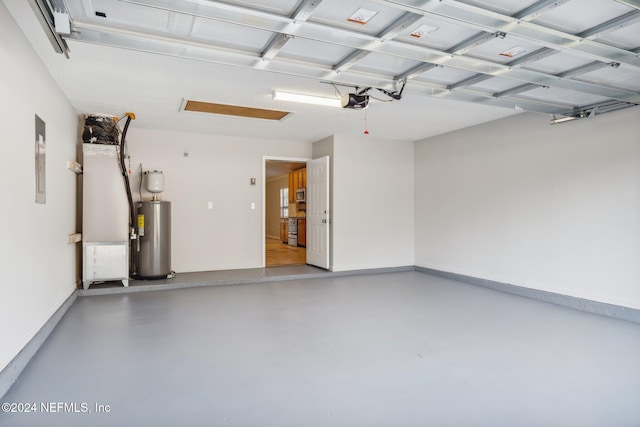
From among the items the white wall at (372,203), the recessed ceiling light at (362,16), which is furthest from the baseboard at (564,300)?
the recessed ceiling light at (362,16)

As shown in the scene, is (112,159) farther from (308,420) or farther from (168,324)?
(308,420)

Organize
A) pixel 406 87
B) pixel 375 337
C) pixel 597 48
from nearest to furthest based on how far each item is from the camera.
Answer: pixel 597 48 < pixel 375 337 < pixel 406 87

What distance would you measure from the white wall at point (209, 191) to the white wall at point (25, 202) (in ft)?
6.80

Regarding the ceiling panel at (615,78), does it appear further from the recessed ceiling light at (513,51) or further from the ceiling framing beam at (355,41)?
the recessed ceiling light at (513,51)

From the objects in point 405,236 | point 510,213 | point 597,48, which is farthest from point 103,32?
point 405,236

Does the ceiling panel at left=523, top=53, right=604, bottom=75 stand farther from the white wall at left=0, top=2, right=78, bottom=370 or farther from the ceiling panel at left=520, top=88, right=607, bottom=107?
the white wall at left=0, top=2, right=78, bottom=370

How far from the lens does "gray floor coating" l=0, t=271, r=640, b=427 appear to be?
217 cm

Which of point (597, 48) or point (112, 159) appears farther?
point (112, 159)

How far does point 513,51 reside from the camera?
118 inches

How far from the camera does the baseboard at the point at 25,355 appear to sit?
94.4 inches

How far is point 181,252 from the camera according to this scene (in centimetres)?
639

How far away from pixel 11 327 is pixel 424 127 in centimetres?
559

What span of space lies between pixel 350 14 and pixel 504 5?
96cm

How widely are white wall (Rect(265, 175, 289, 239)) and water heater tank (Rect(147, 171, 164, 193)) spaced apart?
7.59 meters
